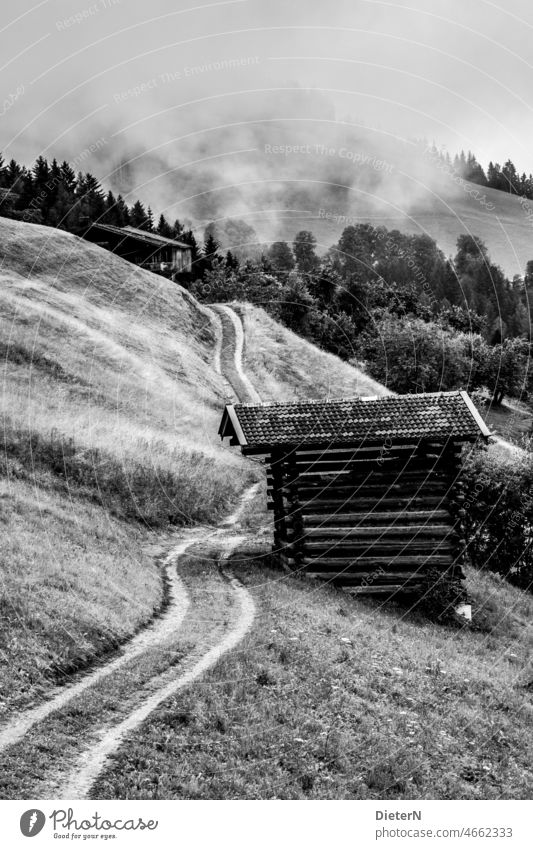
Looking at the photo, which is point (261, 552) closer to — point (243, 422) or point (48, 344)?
point (243, 422)

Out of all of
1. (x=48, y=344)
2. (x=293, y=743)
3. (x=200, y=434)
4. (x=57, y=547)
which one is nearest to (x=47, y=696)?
(x=293, y=743)

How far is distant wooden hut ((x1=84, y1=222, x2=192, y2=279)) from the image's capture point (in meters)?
77.7

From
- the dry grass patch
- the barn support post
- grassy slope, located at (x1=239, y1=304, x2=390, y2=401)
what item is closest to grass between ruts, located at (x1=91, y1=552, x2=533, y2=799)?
the dry grass patch

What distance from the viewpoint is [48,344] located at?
1903 inches

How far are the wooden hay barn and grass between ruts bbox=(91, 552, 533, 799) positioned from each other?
3.43m

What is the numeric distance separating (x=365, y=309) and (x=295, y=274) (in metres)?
9.96

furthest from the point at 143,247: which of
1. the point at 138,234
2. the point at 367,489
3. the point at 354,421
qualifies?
the point at 367,489

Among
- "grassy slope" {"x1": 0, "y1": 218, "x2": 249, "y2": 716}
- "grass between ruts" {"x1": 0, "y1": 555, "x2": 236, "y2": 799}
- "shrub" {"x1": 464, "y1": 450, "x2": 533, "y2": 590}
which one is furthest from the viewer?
"shrub" {"x1": 464, "y1": 450, "x2": 533, "y2": 590}

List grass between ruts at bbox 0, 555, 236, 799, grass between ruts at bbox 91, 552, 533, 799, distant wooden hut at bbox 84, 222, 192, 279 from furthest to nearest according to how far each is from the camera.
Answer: distant wooden hut at bbox 84, 222, 192, 279 → grass between ruts at bbox 91, 552, 533, 799 → grass between ruts at bbox 0, 555, 236, 799

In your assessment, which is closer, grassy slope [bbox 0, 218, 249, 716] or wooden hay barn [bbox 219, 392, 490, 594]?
grassy slope [bbox 0, 218, 249, 716]

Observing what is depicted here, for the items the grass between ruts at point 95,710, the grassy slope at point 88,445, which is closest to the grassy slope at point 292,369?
the grassy slope at point 88,445

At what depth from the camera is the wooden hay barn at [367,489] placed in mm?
22219

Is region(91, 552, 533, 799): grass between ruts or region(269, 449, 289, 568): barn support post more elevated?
region(269, 449, 289, 568): barn support post

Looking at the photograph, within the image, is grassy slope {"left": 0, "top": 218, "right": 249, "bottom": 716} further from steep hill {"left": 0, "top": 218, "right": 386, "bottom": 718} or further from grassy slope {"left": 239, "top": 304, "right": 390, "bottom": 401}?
grassy slope {"left": 239, "top": 304, "right": 390, "bottom": 401}
